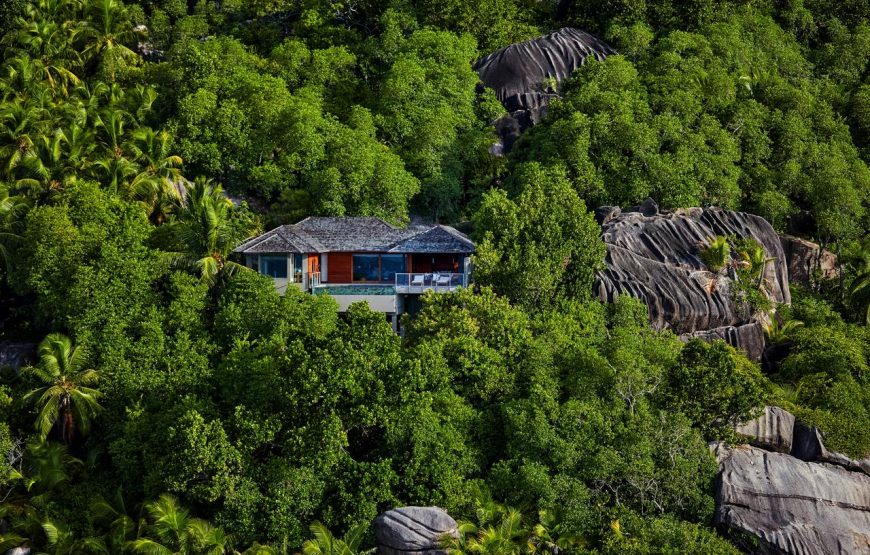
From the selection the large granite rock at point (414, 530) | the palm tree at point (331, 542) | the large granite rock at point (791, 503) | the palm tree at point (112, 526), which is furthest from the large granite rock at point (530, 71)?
the palm tree at point (112, 526)

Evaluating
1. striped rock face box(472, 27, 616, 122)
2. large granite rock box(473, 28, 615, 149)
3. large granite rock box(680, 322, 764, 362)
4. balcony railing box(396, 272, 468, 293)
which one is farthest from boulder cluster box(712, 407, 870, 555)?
striped rock face box(472, 27, 616, 122)

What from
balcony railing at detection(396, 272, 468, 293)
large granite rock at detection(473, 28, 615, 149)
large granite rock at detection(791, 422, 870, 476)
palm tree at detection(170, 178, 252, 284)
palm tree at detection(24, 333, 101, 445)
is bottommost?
large granite rock at detection(791, 422, 870, 476)

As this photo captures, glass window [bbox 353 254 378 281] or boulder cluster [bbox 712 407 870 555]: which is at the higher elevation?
glass window [bbox 353 254 378 281]

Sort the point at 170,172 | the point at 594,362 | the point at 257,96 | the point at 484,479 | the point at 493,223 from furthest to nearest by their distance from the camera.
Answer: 1. the point at 257,96
2. the point at 170,172
3. the point at 493,223
4. the point at 594,362
5. the point at 484,479

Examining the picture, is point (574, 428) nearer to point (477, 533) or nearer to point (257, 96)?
point (477, 533)

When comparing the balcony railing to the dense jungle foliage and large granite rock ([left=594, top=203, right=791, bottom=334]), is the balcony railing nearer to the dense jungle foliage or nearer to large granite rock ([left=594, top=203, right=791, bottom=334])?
the dense jungle foliage

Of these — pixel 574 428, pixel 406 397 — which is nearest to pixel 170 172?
pixel 406 397

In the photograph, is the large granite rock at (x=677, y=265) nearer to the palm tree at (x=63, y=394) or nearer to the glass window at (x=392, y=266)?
the glass window at (x=392, y=266)
